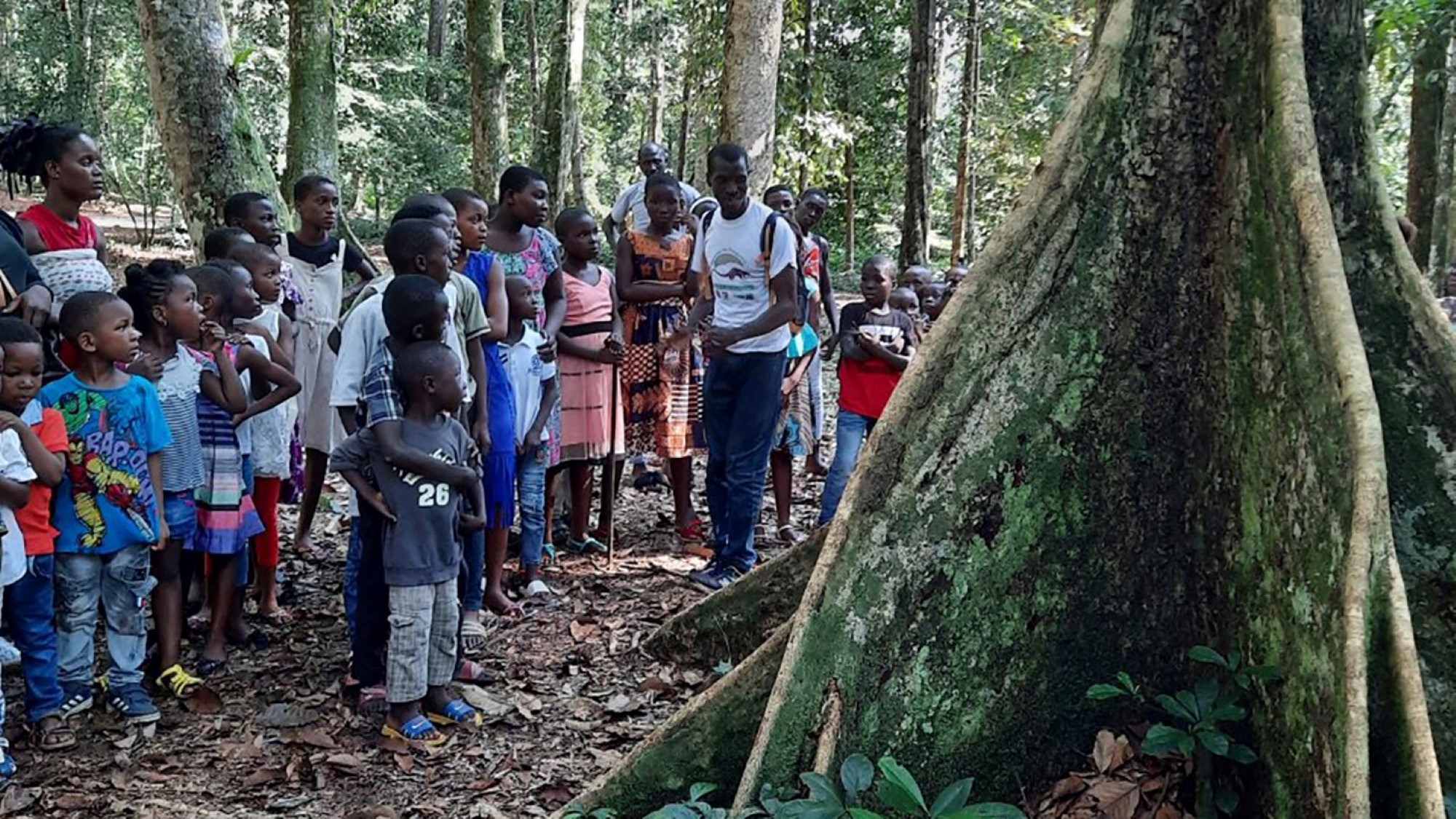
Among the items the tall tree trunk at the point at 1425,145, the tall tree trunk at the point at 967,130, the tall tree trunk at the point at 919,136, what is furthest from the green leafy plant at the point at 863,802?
the tall tree trunk at the point at 967,130

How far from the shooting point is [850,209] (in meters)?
24.8

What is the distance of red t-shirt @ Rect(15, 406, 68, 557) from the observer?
14.7ft

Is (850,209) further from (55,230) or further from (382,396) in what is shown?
(382,396)

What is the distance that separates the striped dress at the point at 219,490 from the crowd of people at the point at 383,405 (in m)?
0.01

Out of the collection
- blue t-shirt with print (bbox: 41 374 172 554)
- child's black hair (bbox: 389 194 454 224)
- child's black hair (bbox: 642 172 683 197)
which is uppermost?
child's black hair (bbox: 642 172 683 197)

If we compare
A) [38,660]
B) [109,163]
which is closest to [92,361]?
[38,660]

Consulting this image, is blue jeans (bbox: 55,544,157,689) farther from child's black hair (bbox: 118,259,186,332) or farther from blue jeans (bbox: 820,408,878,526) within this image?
blue jeans (bbox: 820,408,878,526)

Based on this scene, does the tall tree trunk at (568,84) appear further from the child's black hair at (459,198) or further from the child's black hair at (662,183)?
the child's black hair at (459,198)

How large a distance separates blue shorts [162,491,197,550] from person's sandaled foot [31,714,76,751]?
0.84 metres

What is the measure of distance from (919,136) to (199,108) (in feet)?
24.0

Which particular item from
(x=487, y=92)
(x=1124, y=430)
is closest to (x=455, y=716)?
(x=1124, y=430)

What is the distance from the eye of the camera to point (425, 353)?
462 centimetres

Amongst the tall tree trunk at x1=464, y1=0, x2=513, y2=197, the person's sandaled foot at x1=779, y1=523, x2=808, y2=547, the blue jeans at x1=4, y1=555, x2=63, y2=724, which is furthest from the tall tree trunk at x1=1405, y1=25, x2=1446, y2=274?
the blue jeans at x1=4, y1=555, x2=63, y2=724

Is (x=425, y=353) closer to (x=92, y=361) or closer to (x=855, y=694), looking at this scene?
(x=92, y=361)
